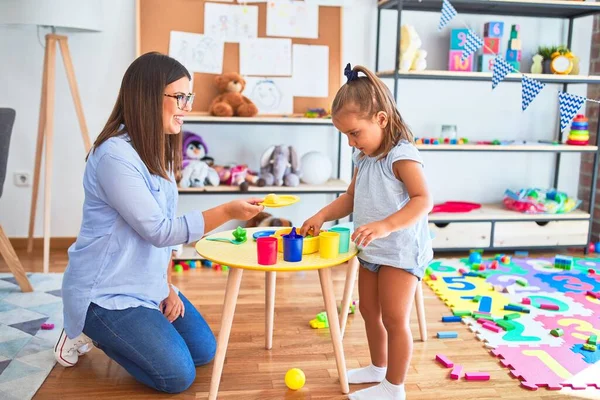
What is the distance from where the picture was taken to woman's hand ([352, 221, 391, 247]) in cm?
160

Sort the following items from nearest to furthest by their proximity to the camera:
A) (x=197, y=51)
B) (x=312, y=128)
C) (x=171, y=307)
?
(x=171, y=307)
(x=197, y=51)
(x=312, y=128)

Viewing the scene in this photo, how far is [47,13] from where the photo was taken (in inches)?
109

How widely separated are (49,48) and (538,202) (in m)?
2.73

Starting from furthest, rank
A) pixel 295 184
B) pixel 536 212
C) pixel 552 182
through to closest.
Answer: pixel 552 182, pixel 536 212, pixel 295 184

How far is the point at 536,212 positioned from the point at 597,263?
1.36 ft

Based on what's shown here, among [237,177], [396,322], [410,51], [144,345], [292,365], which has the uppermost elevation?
[410,51]

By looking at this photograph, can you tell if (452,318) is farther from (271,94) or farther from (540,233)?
(271,94)

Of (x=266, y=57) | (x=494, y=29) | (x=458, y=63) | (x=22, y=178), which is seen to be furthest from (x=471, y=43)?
(x=22, y=178)

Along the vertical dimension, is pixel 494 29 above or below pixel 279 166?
above

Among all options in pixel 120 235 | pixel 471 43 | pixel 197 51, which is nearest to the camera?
pixel 120 235

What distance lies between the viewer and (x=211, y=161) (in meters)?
3.34

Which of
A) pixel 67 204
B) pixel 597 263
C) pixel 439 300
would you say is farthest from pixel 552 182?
pixel 67 204

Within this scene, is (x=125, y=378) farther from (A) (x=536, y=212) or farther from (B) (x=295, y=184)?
(A) (x=536, y=212)

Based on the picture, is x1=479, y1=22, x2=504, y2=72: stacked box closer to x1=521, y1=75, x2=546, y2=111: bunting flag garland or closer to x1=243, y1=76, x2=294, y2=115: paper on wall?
x1=521, y1=75, x2=546, y2=111: bunting flag garland
